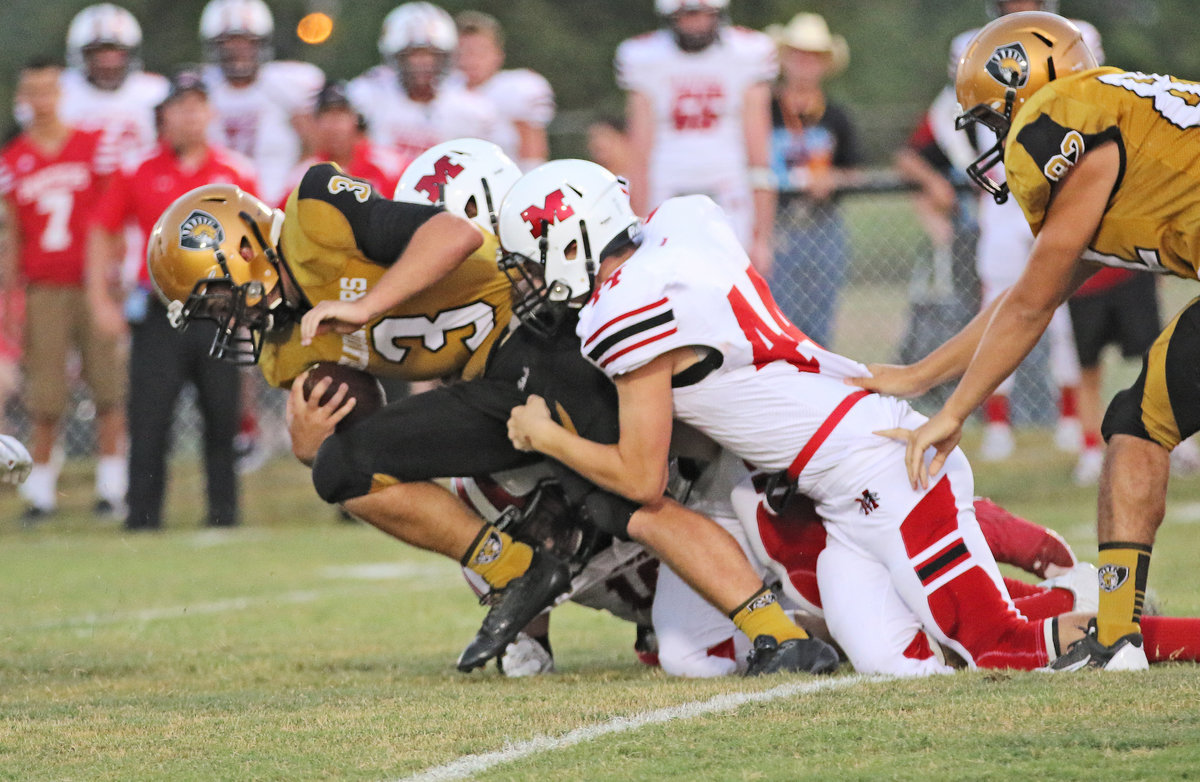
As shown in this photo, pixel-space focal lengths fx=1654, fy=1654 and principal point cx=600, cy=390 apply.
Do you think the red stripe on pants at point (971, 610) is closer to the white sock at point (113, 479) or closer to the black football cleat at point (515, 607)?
the black football cleat at point (515, 607)

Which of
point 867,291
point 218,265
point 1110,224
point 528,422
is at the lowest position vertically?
point 867,291

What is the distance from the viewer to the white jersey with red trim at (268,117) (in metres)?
10.5

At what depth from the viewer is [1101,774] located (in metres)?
3.02

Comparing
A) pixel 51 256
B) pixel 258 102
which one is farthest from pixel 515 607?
pixel 258 102

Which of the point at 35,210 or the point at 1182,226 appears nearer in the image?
the point at 1182,226

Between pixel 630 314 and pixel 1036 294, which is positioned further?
pixel 630 314

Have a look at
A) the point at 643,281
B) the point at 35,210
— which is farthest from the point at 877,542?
the point at 35,210

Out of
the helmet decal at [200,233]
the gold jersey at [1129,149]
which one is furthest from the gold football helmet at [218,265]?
the gold jersey at [1129,149]

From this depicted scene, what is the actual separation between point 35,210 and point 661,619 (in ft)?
20.1

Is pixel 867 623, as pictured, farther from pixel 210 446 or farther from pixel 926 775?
pixel 210 446

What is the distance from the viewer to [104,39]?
33.3ft

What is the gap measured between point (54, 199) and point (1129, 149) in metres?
7.08

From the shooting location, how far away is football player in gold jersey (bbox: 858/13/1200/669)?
396 centimetres

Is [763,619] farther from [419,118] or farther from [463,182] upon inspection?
[419,118]
